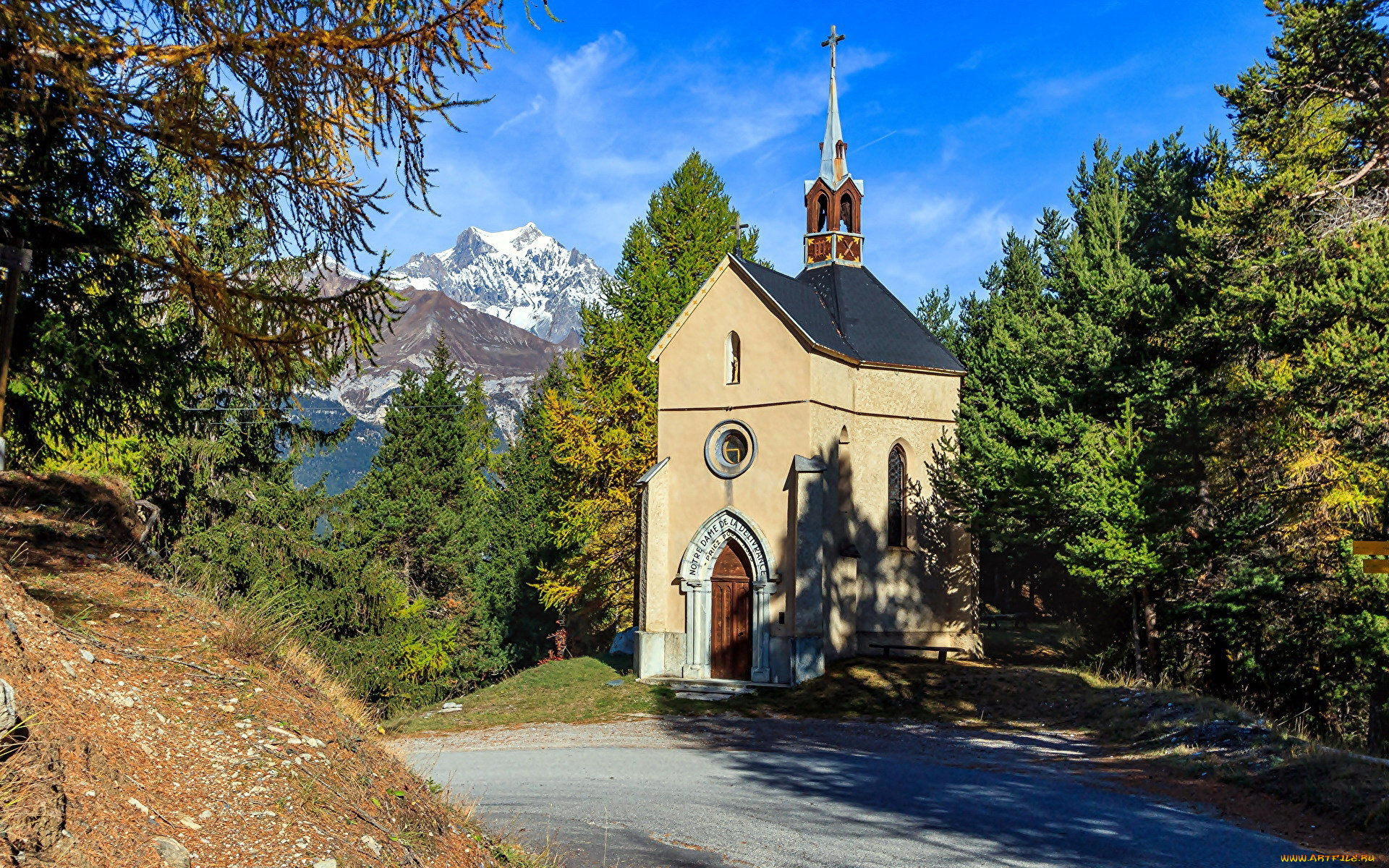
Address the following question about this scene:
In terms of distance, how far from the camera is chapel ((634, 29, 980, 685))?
2328cm

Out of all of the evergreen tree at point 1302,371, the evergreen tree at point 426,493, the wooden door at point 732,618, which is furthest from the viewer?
the evergreen tree at point 426,493

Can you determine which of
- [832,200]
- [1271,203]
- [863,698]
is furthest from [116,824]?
[832,200]

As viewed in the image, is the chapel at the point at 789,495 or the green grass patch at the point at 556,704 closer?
the green grass patch at the point at 556,704

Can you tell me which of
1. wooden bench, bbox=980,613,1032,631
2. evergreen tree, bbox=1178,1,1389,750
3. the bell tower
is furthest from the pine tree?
evergreen tree, bbox=1178,1,1389,750

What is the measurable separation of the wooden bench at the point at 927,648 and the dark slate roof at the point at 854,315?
7429mm

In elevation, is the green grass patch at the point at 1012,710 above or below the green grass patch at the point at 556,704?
above

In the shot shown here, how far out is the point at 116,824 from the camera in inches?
180

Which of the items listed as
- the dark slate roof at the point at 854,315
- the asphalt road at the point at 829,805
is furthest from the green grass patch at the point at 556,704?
the dark slate roof at the point at 854,315

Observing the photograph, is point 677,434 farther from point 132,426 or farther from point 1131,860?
point 1131,860

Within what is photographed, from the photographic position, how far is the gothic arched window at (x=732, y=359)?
2472 centimetres

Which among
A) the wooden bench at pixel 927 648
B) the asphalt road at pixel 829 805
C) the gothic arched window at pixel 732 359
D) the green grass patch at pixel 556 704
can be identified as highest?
the gothic arched window at pixel 732 359

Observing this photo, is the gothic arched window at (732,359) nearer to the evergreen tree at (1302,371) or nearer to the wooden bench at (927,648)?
the wooden bench at (927,648)

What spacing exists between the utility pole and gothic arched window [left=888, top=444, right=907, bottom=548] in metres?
20.6

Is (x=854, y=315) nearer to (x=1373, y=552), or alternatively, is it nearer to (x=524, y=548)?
(x=1373, y=552)
